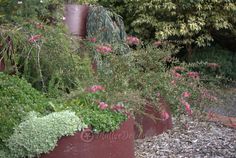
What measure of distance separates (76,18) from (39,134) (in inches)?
115

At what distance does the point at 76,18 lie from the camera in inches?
238

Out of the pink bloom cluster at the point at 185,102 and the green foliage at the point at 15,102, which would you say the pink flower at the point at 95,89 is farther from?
the pink bloom cluster at the point at 185,102

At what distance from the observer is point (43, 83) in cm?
423

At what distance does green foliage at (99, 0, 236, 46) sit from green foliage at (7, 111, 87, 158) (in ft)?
17.1

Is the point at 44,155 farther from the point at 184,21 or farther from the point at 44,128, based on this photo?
the point at 184,21

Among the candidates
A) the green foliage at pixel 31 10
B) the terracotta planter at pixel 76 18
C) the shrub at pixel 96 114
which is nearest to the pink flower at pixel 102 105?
the shrub at pixel 96 114

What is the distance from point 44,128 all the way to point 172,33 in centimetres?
556

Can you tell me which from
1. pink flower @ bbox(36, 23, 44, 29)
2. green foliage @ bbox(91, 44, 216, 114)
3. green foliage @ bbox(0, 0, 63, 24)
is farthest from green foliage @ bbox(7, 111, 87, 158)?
green foliage @ bbox(0, 0, 63, 24)

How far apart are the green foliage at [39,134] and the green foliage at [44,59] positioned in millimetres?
883

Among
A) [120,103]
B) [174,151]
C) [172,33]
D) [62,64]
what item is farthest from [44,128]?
[172,33]

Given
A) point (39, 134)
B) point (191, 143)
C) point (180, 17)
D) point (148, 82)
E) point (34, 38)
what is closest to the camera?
point (39, 134)

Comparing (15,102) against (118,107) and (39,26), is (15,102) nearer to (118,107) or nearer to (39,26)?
(118,107)

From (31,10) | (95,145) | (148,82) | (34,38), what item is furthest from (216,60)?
(95,145)

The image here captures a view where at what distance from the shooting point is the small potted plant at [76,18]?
5.99 metres
